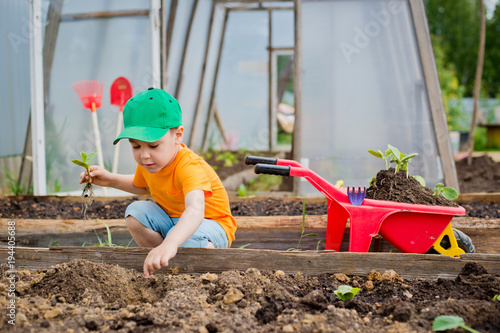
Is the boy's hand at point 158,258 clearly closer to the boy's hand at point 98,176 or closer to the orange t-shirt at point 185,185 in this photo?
the orange t-shirt at point 185,185

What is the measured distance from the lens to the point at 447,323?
3.85ft

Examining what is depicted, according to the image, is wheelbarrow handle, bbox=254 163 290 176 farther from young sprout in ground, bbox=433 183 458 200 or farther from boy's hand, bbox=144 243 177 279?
young sprout in ground, bbox=433 183 458 200

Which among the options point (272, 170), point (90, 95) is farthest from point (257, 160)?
point (90, 95)

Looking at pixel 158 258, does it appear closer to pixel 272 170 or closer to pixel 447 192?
pixel 272 170

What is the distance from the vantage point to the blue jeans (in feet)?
6.21

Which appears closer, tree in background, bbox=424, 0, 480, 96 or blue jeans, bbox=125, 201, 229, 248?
blue jeans, bbox=125, 201, 229, 248

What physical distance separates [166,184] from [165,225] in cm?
22

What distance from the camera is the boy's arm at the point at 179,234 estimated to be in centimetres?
138

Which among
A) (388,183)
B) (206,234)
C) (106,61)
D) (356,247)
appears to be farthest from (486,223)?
(106,61)

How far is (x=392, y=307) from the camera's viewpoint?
4.41 feet

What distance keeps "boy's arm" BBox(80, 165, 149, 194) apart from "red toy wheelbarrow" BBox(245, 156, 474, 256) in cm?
61

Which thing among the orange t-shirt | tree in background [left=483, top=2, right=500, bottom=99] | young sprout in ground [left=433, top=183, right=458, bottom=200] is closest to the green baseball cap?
the orange t-shirt

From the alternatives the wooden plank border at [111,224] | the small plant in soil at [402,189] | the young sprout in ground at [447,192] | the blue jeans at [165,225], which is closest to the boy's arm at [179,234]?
the blue jeans at [165,225]

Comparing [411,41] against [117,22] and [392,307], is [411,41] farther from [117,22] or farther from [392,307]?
[392,307]
